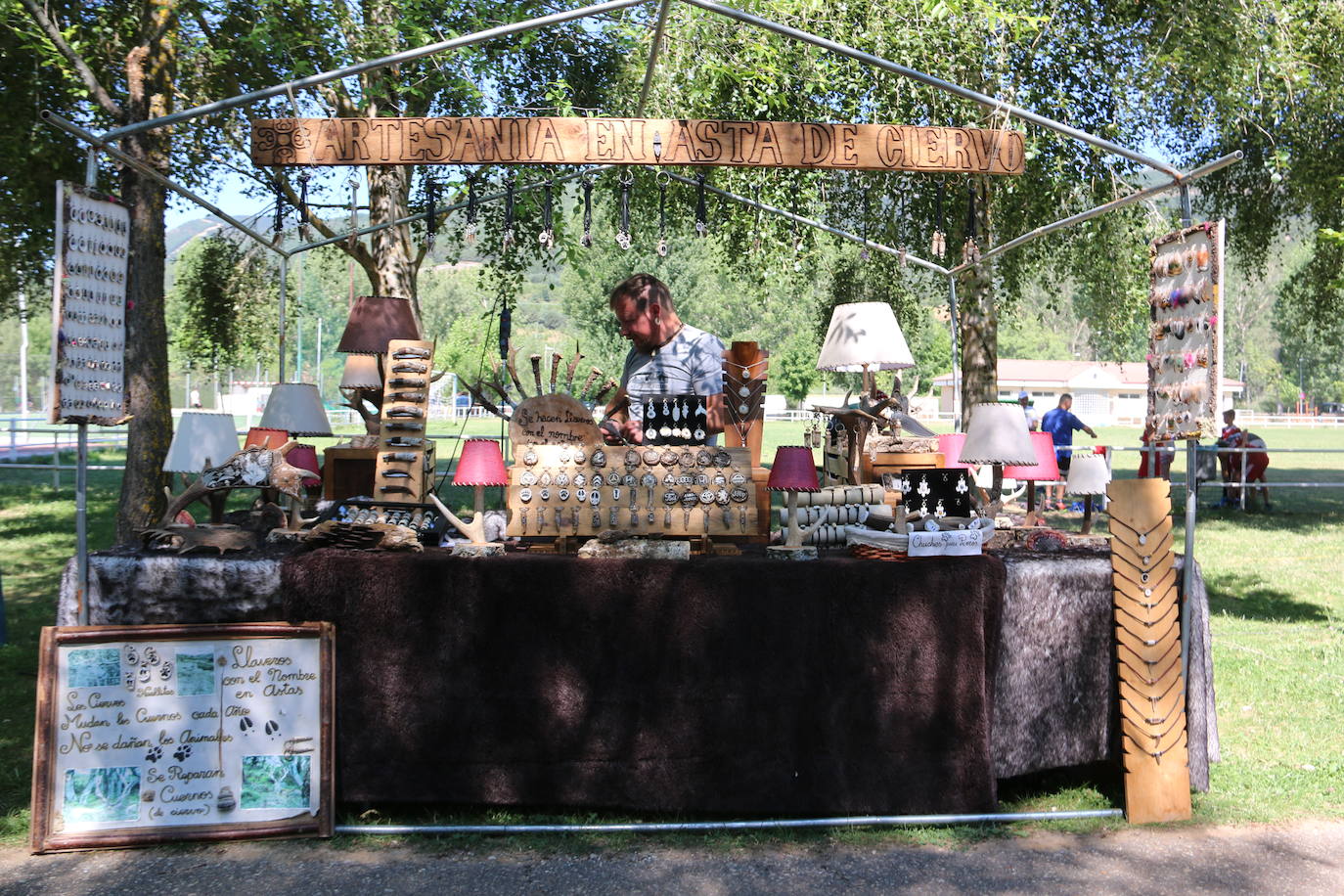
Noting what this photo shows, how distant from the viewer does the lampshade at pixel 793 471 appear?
396 centimetres

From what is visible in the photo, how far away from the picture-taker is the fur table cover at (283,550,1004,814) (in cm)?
362

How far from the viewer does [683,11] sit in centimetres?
1029

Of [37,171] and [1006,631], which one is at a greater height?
[37,171]

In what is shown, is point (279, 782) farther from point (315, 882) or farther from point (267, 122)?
point (267, 122)

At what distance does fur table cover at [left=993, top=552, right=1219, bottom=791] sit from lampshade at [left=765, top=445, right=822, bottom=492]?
0.73 m

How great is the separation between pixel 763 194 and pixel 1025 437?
562 centimetres

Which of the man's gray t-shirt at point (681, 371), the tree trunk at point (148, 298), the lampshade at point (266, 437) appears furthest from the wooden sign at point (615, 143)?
the tree trunk at point (148, 298)

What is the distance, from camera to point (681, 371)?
4.85 metres

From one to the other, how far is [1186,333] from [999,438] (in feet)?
3.20

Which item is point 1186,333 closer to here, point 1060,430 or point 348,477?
point 348,477

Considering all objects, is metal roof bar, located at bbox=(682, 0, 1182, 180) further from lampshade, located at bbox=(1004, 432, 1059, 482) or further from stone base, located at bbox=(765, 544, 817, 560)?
stone base, located at bbox=(765, 544, 817, 560)

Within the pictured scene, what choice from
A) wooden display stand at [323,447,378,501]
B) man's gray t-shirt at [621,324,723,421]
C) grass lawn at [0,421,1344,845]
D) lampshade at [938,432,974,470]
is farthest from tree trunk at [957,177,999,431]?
wooden display stand at [323,447,378,501]

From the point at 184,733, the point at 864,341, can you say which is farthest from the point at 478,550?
the point at 864,341

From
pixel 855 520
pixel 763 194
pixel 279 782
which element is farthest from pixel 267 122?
pixel 763 194
